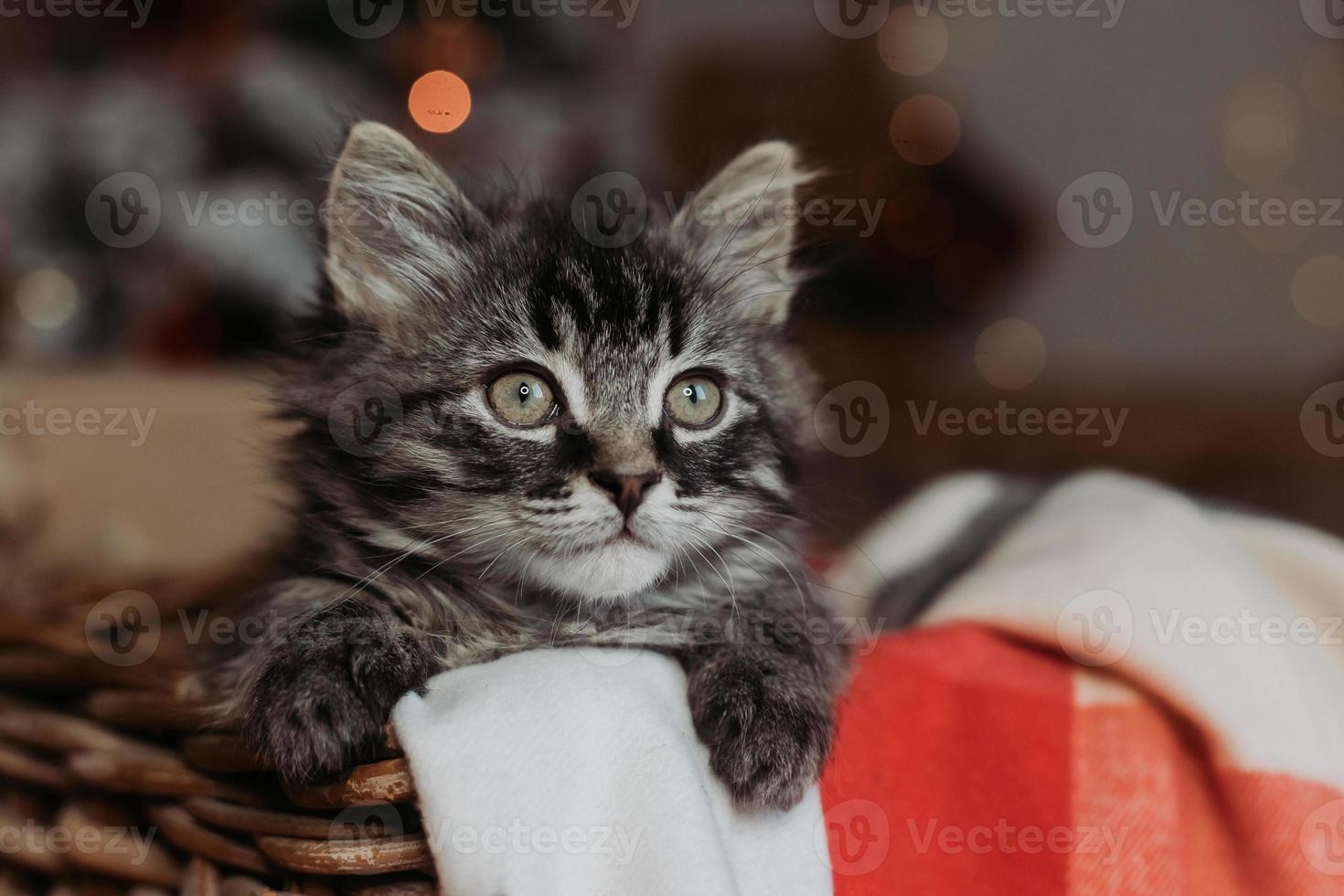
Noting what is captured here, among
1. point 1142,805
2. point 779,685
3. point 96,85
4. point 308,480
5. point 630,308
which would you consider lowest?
point 1142,805

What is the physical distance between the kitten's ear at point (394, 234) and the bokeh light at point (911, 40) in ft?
7.06

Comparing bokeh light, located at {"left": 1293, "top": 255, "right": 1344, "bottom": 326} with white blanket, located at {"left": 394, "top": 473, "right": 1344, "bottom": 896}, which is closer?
white blanket, located at {"left": 394, "top": 473, "right": 1344, "bottom": 896}

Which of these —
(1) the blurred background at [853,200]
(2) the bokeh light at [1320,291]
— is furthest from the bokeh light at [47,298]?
(2) the bokeh light at [1320,291]

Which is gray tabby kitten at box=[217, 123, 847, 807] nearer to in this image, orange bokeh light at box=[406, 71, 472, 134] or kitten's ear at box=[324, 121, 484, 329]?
kitten's ear at box=[324, 121, 484, 329]

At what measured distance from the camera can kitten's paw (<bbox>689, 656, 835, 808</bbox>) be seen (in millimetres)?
969

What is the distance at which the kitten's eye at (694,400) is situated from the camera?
121cm

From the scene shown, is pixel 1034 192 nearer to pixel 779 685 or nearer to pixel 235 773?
pixel 779 685

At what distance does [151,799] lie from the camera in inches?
44.5

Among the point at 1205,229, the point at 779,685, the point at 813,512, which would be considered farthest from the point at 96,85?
the point at 1205,229

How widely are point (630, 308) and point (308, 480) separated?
472 mm

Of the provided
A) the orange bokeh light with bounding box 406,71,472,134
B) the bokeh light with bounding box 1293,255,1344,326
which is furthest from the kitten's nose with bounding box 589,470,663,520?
the bokeh light with bounding box 1293,255,1344,326

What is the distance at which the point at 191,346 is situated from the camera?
2820 millimetres

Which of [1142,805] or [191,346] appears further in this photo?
[191,346]

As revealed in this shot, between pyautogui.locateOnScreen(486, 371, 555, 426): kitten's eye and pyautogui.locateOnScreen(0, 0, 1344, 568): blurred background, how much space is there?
41.1 inches
